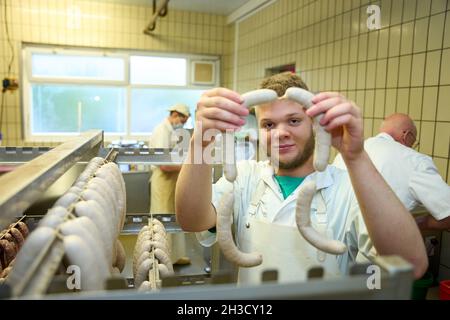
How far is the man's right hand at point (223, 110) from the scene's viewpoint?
32.7 inches

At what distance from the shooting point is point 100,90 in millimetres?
5184

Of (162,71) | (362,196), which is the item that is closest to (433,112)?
(362,196)

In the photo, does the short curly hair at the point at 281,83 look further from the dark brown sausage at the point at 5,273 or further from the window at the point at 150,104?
the window at the point at 150,104

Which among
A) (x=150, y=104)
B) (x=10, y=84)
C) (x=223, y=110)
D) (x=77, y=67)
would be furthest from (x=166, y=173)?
(x=223, y=110)

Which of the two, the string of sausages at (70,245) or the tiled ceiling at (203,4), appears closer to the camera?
the string of sausages at (70,245)

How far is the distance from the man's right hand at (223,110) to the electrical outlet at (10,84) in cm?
470

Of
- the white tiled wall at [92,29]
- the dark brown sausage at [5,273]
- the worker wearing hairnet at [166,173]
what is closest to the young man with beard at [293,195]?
the dark brown sausage at [5,273]

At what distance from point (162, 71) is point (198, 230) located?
452 cm

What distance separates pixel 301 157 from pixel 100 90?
4.52 meters

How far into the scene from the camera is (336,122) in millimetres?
812

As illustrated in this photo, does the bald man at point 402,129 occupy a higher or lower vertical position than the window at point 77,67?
lower

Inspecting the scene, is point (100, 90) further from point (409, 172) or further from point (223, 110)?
point (223, 110)

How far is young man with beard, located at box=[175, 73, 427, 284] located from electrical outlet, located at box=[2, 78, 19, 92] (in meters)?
4.35

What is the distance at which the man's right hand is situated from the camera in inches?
32.7
